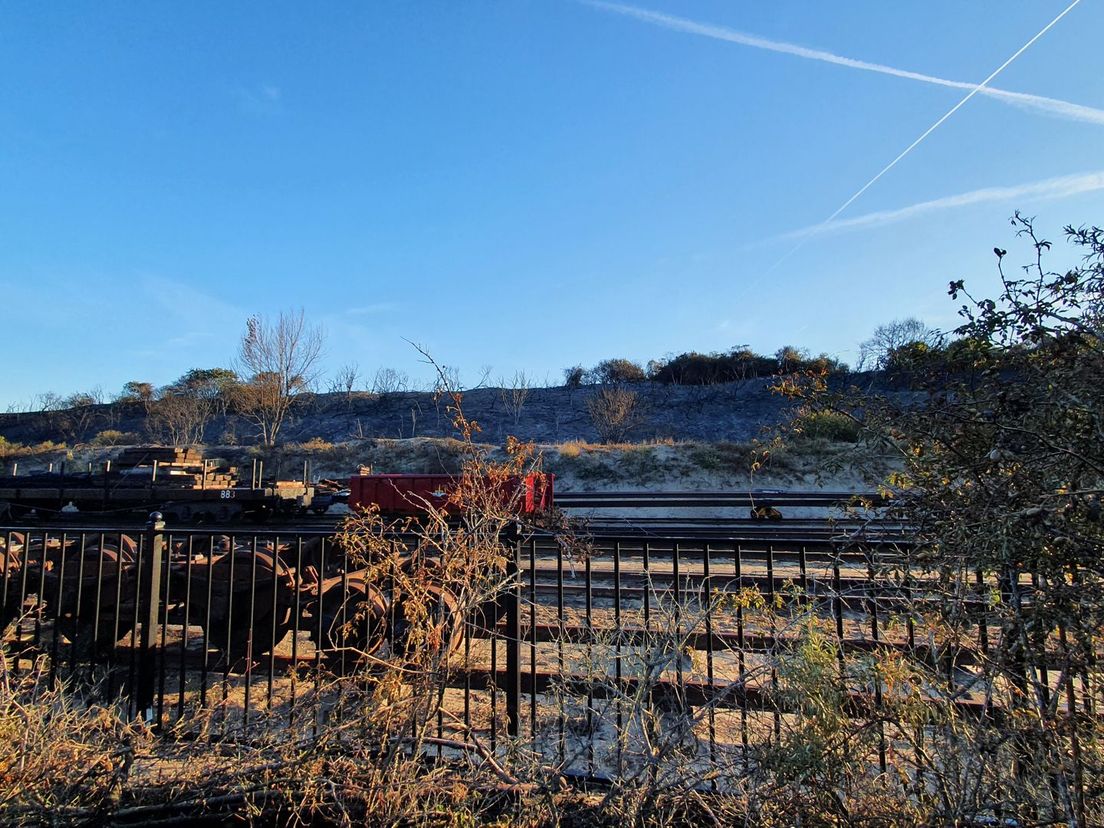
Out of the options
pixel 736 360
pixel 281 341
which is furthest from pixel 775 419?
pixel 281 341

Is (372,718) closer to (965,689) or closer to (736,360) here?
(965,689)

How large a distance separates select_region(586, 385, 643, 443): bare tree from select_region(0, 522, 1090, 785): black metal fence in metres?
28.8

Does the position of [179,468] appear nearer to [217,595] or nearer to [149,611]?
[217,595]

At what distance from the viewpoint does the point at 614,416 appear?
34.5m

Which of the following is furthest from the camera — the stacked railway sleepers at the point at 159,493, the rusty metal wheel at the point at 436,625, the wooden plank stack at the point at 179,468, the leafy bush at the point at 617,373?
the leafy bush at the point at 617,373

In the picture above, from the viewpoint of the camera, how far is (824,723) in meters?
2.58

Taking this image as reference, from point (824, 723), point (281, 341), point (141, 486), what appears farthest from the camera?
point (281, 341)

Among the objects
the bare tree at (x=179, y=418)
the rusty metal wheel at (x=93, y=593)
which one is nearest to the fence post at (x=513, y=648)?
the rusty metal wheel at (x=93, y=593)

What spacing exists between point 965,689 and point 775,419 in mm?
37884

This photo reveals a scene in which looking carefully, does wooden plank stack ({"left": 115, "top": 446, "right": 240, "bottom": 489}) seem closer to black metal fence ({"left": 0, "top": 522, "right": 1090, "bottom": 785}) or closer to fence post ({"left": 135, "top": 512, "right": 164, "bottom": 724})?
black metal fence ({"left": 0, "top": 522, "right": 1090, "bottom": 785})

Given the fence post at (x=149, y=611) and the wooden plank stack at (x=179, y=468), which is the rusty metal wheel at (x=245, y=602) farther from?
the wooden plank stack at (x=179, y=468)

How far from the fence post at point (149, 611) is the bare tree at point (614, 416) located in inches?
1190

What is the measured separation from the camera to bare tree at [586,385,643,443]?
1356 inches

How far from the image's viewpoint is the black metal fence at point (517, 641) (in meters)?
2.89
